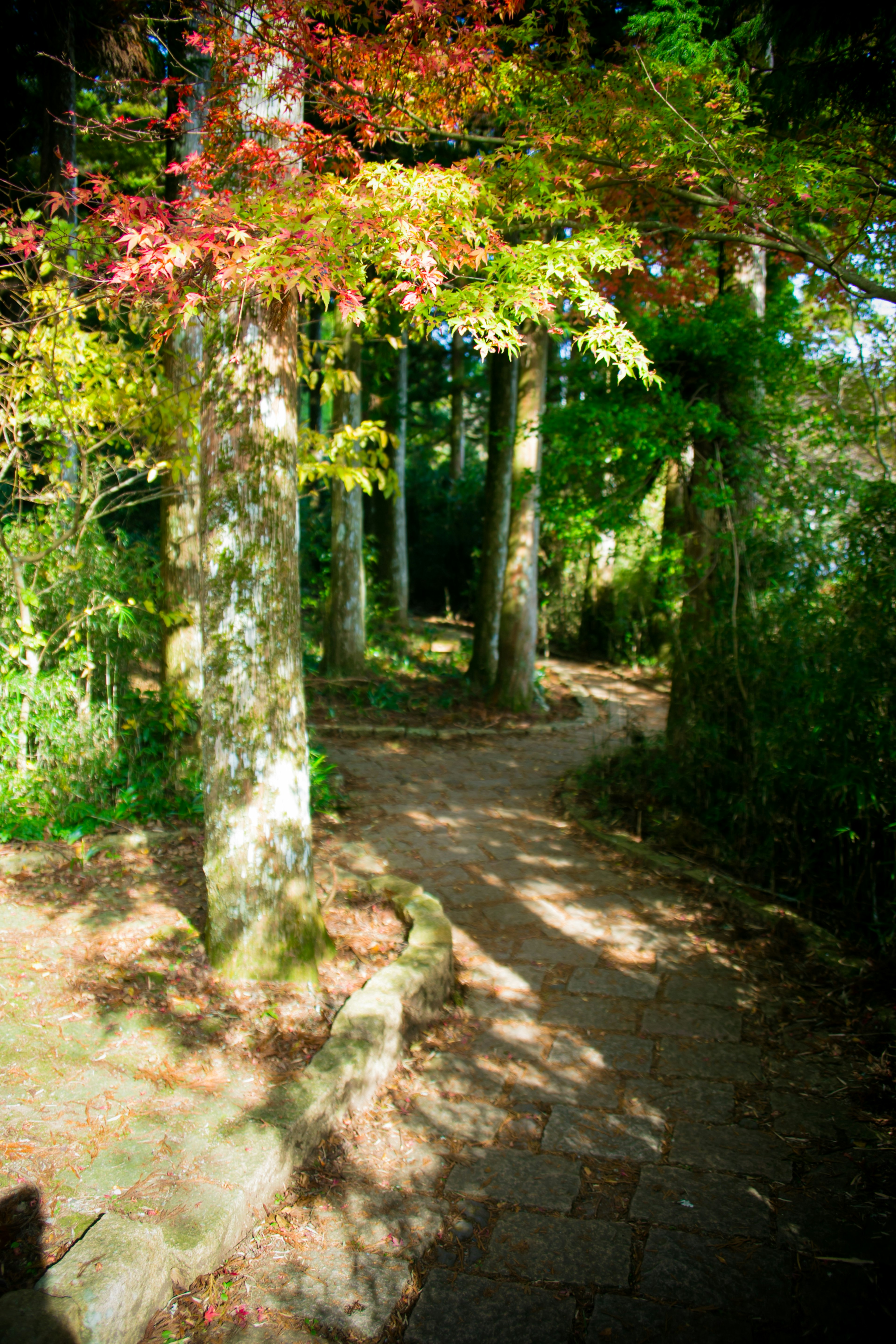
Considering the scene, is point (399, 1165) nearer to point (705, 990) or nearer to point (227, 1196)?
point (227, 1196)

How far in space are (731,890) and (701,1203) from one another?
235cm

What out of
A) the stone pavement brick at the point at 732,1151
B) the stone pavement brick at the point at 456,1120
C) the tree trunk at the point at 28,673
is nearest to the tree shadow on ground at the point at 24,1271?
the stone pavement brick at the point at 456,1120

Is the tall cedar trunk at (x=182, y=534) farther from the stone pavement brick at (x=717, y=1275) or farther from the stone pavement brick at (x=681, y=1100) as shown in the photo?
the stone pavement brick at (x=717, y=1275)

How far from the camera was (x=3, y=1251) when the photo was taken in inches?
76.9

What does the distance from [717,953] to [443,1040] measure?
162 cm

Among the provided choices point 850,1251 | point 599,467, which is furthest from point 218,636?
point 599,467

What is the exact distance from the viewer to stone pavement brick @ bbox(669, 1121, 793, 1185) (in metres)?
2.69

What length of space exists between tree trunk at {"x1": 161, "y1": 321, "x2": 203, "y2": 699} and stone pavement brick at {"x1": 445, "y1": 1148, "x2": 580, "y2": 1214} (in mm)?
3671

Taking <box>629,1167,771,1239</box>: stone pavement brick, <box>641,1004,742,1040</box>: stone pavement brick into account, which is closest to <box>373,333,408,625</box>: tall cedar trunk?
<box>641,1004,742,1040</box>: stone pavement brick

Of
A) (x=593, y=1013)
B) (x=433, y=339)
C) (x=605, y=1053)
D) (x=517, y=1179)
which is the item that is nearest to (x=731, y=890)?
(x=593, y=1013)

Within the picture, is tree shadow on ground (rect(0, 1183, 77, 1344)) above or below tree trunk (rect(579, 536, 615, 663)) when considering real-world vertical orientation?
below

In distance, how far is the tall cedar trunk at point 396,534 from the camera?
12719mm

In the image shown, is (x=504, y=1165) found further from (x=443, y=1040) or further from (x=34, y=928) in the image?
(x=34, y=928)

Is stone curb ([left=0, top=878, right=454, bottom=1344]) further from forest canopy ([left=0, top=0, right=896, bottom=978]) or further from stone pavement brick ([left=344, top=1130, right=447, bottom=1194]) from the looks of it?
forest canopy ([left=0, top=0, right=896, bottom=978])
